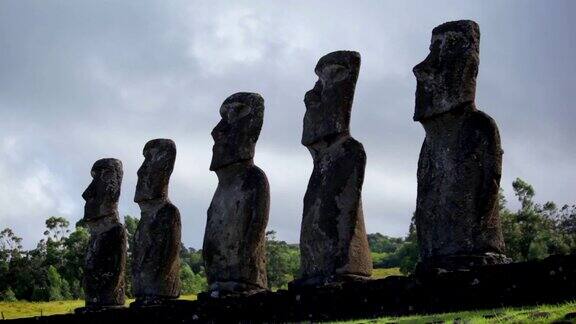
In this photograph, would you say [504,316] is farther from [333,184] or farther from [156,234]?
[156,234]

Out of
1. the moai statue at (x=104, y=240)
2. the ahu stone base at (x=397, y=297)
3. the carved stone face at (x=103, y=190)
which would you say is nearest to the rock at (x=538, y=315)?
the ahu stone base at (x=397, y=297)

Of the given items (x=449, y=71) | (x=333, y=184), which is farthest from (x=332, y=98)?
(x=449, y=71)

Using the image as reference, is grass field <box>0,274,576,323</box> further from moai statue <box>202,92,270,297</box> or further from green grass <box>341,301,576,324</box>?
moai statue <box>202,92,270,297</box>

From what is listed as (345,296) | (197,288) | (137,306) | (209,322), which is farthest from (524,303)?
(197,288)

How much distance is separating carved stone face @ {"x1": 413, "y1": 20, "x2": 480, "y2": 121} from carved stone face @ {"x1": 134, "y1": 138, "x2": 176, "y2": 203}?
5.97 metres

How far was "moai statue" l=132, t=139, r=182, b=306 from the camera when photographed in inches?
690

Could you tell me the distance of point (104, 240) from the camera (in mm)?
18922

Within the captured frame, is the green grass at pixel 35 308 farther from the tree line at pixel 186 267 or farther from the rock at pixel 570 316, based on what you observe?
the rock at pixel 570 316

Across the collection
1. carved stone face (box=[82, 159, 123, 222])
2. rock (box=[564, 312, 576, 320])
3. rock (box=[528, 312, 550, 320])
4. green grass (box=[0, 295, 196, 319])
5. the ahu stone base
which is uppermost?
carved stone face (box=[82, 159, 123, 222])

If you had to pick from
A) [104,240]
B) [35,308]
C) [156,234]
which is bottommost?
[35,308]

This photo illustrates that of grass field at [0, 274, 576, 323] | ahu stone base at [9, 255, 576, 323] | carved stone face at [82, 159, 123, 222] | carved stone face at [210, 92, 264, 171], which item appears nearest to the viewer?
grass field at [0, 274, 576, 323]

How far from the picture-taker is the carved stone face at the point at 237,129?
16.7 meters

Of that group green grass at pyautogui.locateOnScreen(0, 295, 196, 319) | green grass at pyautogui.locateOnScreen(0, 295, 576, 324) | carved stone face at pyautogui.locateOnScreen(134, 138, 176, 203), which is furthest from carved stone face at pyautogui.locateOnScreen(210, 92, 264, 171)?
green grass at pyautogui.locateOnScreen(0, 295, 196, 319)

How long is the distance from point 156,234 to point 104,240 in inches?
64.5
